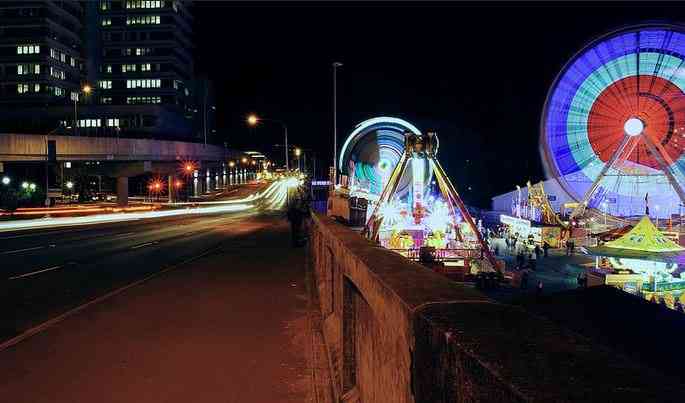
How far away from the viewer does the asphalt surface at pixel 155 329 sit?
7.57 metres

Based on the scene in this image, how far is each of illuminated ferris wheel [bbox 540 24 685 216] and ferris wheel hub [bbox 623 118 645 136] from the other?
7 centimetres

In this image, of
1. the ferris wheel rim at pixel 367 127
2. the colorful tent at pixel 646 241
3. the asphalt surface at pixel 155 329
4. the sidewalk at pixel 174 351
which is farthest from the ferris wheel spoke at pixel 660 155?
the sidewalk at pixel 174 351

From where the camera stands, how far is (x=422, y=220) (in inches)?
1757

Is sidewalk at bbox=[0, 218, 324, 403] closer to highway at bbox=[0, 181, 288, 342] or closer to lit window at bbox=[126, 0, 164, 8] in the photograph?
highway at bbox=[0, 181, 288, 342]

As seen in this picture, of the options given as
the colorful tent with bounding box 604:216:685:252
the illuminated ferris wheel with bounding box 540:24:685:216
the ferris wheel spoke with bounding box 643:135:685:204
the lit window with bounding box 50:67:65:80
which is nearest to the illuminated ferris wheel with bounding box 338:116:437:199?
the illuminated ferris wheel with bounding box 540:24:685:216

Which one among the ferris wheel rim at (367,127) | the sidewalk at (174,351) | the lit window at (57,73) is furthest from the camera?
the lit window at (57,73)

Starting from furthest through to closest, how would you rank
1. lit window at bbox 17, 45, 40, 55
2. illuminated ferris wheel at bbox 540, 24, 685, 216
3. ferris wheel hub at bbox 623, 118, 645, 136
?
lit window at bbox 17, 45, 40, 55 < ferris wheel hub at bbox 623, 118, 645, 136 < illuminated ferris wheel at bbox 540, 24, 685, 216

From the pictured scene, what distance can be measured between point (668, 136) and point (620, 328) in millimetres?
49033

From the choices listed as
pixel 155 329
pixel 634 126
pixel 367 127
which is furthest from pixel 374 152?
pixel 155 329

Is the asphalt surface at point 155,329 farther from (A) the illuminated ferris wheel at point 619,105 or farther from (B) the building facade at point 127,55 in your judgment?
(B) the building facade at point 127,55

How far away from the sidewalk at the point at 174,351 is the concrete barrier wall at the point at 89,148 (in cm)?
3238

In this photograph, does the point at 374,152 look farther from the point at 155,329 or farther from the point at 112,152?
the point at 155,329

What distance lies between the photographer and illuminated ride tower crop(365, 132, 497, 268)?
110 feet

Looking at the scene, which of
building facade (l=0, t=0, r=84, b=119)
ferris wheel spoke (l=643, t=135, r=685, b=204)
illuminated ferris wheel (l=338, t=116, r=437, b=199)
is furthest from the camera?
building facade (l=0, t=0, r=84, b=119)
